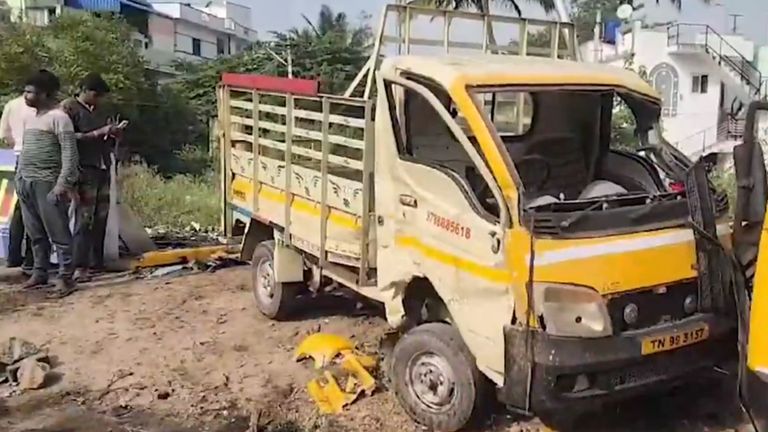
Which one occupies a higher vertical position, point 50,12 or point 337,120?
point 50,12

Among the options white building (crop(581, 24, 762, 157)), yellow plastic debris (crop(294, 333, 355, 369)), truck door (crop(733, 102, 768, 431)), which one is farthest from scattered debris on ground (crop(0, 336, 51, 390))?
white building (crop(581, 24, 762, 157))

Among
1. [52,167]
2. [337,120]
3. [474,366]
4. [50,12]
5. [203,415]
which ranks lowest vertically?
[203,415]

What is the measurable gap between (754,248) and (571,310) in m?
1.01

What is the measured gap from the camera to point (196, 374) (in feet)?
20.5

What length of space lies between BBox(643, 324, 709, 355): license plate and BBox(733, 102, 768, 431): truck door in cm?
35

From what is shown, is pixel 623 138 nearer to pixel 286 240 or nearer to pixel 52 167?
pixel 286 240

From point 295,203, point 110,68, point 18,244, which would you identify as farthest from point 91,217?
point 110,68

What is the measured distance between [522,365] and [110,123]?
224 inches

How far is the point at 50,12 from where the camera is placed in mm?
36688

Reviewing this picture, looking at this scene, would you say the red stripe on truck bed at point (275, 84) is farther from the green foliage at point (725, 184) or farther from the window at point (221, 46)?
the window at point (221, 46)

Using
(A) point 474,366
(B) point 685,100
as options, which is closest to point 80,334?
(A) point 474,366

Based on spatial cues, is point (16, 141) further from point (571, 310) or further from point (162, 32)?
point (162, 32)

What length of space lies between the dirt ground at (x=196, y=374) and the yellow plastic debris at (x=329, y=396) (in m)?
0.06

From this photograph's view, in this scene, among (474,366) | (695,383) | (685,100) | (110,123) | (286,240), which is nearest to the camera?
(474,366)
